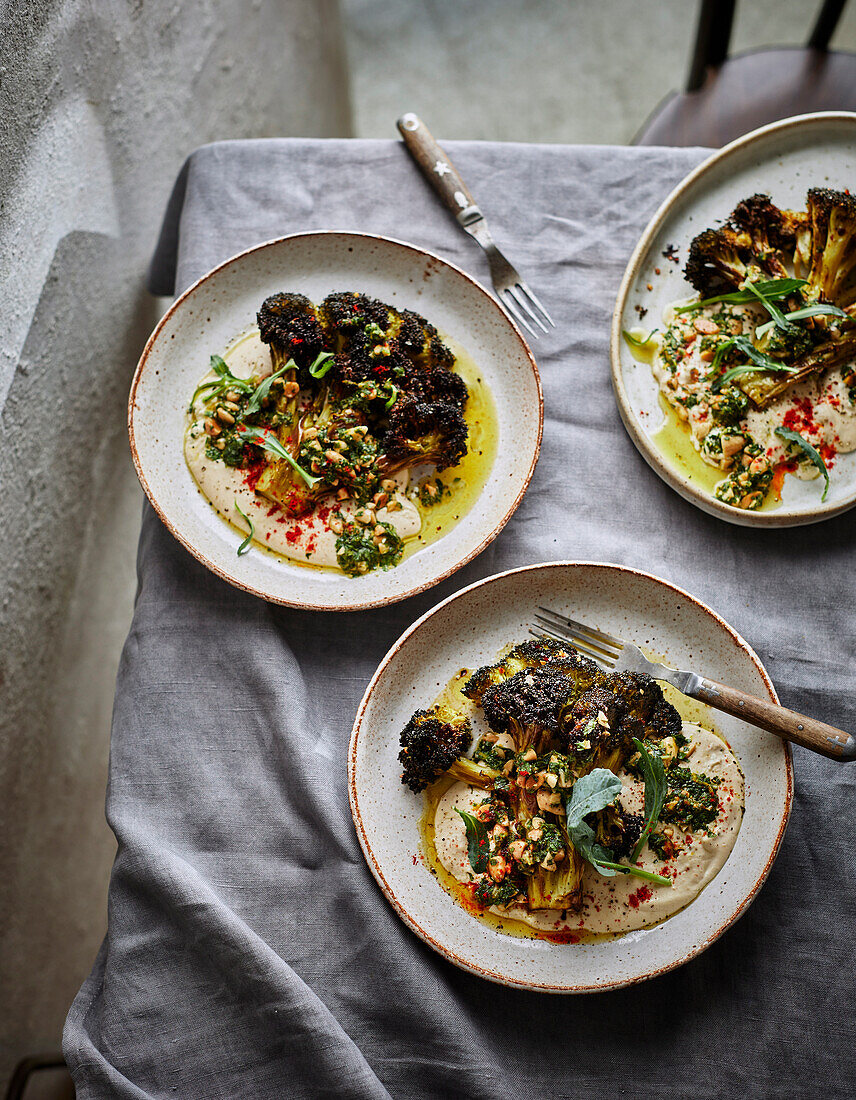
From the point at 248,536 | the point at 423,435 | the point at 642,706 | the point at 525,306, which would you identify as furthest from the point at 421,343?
the point at 642,706

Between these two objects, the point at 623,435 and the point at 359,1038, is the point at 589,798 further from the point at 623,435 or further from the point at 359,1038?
the point at 623,435

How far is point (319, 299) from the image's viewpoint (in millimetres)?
2131

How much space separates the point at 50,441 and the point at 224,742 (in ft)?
3.41

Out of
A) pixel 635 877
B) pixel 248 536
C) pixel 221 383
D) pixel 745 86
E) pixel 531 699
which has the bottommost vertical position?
pixel 635 877

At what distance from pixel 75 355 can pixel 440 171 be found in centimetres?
115

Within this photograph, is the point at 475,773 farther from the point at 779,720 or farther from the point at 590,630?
the point at 779,720

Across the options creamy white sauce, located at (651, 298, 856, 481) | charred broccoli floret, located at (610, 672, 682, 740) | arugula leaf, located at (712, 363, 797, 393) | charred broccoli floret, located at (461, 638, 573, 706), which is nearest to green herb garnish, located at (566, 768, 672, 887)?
charred broccoli floret, located at (610, 672, 682, 740)

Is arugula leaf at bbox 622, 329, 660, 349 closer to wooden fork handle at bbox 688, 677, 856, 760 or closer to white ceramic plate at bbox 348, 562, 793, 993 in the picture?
white ceramic plate at bbox 348, 562, 793, 993

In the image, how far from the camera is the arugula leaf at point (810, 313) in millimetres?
1933

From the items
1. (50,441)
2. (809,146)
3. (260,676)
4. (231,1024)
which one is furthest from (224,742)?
(809,146)

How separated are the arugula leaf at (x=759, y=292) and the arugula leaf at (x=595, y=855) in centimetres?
126

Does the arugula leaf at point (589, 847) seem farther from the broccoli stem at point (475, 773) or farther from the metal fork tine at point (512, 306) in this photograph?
the metal fork tine at point (512, 306)

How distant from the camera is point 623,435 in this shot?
6.88ft

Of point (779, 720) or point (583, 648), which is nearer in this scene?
point (779, 720)
